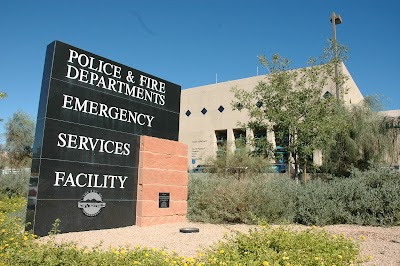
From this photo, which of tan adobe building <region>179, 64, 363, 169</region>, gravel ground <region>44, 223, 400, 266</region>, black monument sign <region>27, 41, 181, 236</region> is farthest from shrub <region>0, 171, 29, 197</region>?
tan adobe building <region>179, 64, 363, 169</region>

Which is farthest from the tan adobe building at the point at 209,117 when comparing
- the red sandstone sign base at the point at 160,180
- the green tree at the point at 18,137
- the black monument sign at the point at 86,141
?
the black monument sign at the point at 86,141

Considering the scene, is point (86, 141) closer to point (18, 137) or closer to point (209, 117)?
point (18, 137)

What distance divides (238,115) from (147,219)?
103 feet

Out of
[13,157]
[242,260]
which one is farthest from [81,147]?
[13,157]

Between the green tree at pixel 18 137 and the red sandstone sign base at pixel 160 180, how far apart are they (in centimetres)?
2852

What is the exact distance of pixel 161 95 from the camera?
10.7 metres

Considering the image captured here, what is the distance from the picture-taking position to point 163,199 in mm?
9820

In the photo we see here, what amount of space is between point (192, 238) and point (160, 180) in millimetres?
3186

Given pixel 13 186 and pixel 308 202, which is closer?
pixel 308 202

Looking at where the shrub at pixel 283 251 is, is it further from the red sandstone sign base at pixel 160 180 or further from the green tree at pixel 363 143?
the green tree at pixel 363 143

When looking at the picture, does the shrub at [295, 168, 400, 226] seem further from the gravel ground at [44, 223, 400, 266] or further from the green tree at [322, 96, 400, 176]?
the green tree at [322, 96, 400, 176]

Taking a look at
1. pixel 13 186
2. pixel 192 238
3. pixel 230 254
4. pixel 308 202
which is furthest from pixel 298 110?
pixel 13 186

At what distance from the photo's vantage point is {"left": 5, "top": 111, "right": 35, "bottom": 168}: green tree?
112 feet

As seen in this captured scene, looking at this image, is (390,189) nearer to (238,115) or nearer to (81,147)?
(81,147)
